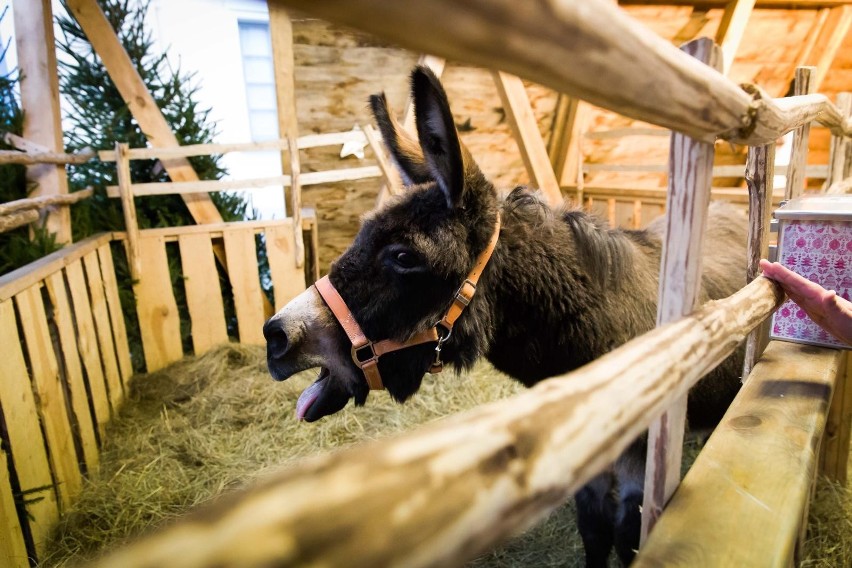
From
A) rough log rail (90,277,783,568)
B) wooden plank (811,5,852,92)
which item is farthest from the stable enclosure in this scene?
wooden plank (811,5,852,92)

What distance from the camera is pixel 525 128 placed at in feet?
16.3

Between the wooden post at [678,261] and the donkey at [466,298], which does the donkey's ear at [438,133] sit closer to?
the donkey at [466,298]

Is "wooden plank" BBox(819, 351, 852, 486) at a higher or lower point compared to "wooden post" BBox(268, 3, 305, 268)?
lower

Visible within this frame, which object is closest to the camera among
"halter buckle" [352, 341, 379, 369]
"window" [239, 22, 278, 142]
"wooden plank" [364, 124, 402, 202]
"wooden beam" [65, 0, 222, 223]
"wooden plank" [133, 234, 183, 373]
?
"halter buckle" [352, 341, 379, 369]

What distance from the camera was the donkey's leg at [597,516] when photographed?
2.00m

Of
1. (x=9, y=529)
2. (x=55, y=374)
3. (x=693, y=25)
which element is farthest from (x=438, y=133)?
(x=693, y=25)

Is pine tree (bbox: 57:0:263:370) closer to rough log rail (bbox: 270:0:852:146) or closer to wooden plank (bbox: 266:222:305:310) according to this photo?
wooden plank (bbox: 266:222:305:310)

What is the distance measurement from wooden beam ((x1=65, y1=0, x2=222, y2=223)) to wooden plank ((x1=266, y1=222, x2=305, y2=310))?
0.55 metres

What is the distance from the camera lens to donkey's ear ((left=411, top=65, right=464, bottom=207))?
4.18 ft

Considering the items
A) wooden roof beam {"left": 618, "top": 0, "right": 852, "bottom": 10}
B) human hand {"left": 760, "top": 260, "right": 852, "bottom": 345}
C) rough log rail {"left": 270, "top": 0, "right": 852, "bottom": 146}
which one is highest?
wooden roof beam {"left": 618, "top": 0, "right": 852, "bottom": 10}

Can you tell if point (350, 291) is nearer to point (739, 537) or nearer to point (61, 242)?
point (739, 537)

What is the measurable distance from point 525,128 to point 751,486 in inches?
176

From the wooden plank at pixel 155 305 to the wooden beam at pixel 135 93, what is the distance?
49cm

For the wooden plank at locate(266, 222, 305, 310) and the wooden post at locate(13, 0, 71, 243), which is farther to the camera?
the wooden plank at locate(266, 222, 305, 310)
